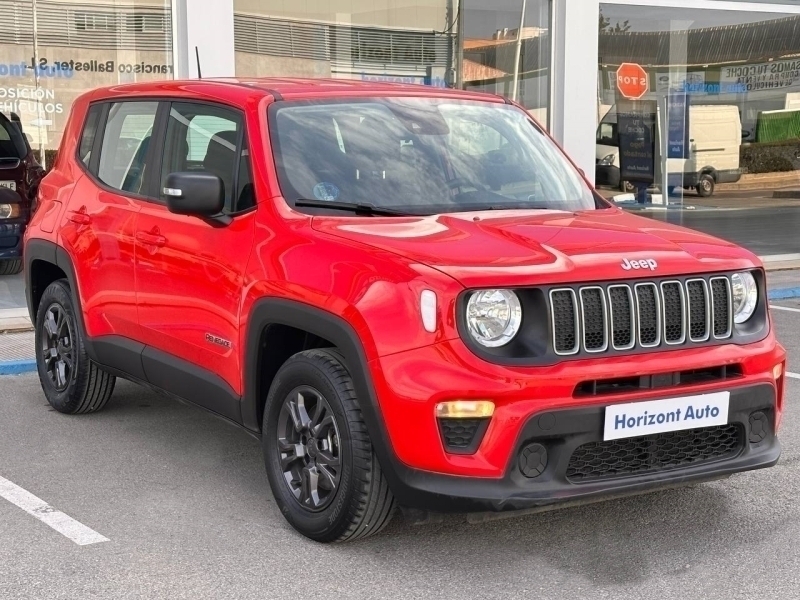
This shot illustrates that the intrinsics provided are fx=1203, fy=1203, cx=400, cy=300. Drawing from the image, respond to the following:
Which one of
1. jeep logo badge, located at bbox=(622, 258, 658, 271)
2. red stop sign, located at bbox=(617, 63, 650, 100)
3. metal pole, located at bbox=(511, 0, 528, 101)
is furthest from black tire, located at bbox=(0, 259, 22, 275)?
jeep logo badge, located at bbox=(622, 258, 658, 271)

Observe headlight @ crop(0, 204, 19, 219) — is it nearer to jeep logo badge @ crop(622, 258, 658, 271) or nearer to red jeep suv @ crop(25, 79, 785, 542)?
red jeep suv @ crop(25, 79, 785, 542)

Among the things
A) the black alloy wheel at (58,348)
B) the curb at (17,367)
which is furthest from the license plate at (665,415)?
the curb at (17,367)

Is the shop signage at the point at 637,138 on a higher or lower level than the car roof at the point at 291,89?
lower

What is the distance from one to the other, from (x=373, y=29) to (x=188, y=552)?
8.94m

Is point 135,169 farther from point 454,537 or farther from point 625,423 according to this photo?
point 625,423

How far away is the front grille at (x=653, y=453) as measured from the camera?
412 centimetres

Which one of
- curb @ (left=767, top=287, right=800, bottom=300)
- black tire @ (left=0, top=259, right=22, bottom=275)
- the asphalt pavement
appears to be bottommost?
curb @ (left=767, top=287, right=800, bottom=300)

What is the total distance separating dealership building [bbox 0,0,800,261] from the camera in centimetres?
1111

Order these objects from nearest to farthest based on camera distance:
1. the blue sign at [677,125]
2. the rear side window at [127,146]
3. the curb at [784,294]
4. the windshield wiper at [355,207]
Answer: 1. the windshield wiper at [355,207]
2. the rear side window at [127,146]
3. the curb at [784,294]
4. the blue sign at [677,125]

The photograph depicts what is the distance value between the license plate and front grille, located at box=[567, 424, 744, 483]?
0.21 feet

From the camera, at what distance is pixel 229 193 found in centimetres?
505

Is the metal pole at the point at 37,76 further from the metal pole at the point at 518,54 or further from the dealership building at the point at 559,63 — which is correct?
the metal pole at the point at 518,54

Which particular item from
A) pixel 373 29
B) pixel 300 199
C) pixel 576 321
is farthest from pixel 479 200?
pixel 373 29

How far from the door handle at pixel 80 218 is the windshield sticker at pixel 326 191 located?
1.68 metres
